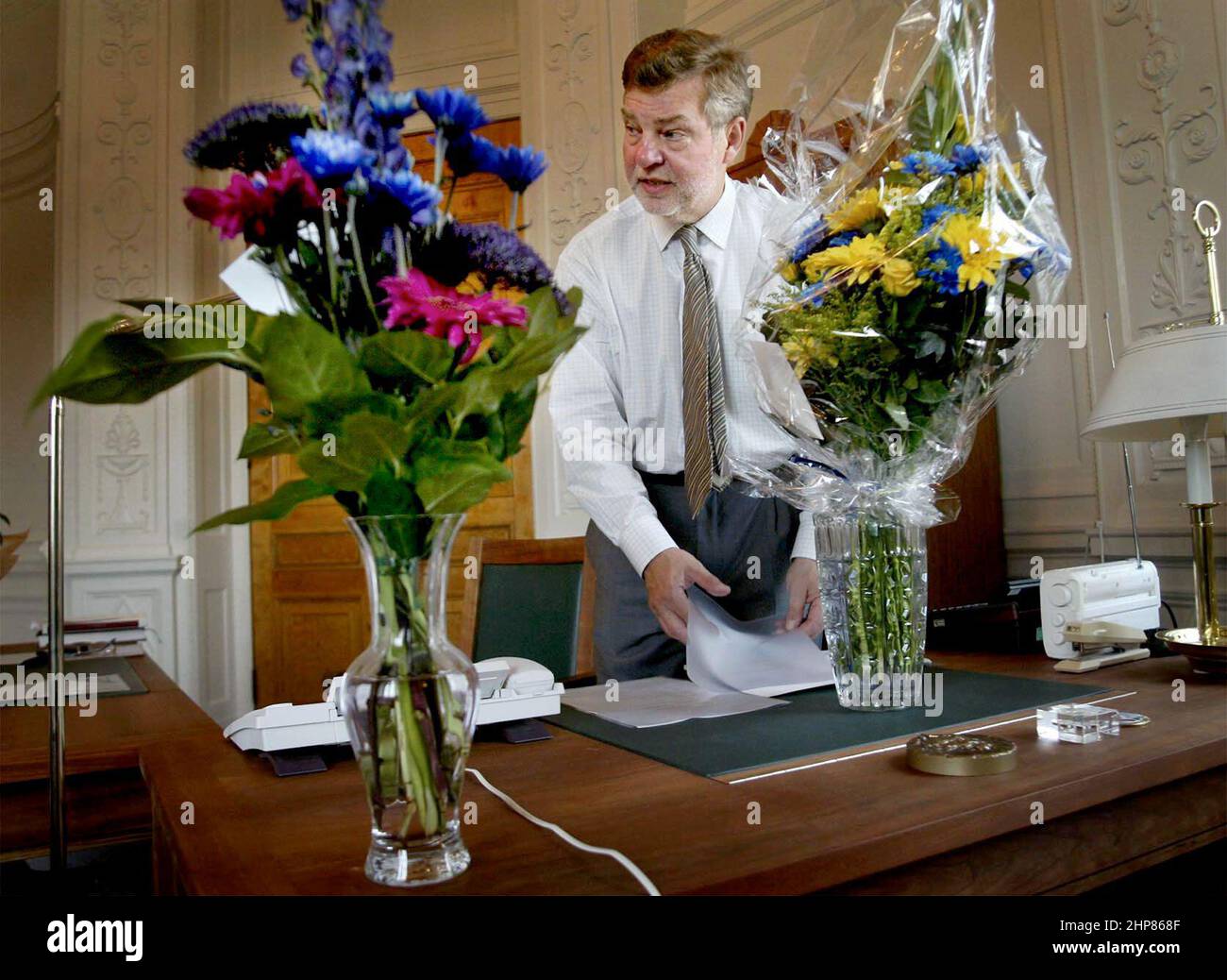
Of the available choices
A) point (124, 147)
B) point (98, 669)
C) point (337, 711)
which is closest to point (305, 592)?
point (124, 147)

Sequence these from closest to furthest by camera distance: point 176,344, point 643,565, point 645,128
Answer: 1. point 176,344
2. point 643,565
3. point 645,128

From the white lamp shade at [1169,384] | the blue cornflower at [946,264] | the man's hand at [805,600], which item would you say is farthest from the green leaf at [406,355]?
the white lamp shade at [1169,384]

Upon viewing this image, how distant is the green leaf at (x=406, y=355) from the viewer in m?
0.50

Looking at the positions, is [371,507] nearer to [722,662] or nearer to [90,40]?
[722,662]

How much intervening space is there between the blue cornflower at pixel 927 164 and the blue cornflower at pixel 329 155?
60cm

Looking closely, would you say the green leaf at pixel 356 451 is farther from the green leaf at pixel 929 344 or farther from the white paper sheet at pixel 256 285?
the green leaf at pixel 929 344

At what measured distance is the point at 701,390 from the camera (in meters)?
1.47

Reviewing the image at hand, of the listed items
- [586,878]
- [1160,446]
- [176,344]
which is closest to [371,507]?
[176,344]

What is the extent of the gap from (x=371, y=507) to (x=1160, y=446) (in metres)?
2.20

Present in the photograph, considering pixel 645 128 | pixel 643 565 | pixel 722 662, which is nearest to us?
pixel 722 662
